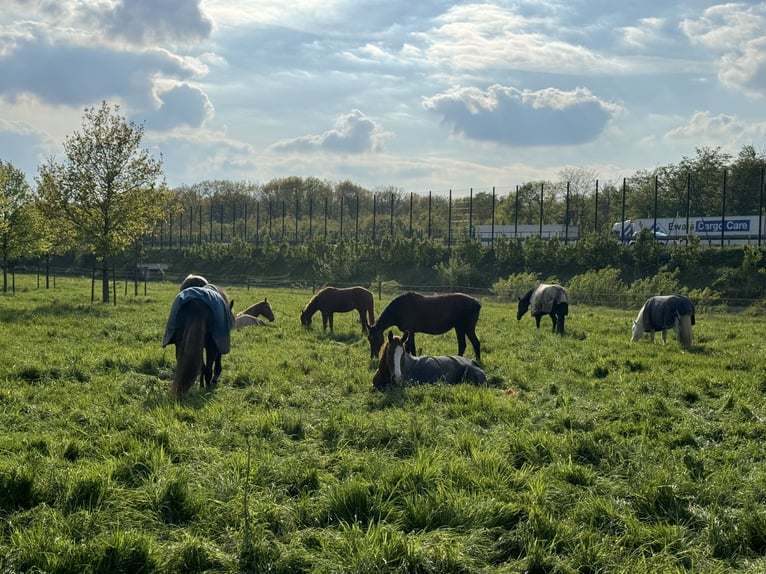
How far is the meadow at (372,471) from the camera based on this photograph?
389cm

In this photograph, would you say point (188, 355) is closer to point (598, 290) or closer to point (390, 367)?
point (390, 367)

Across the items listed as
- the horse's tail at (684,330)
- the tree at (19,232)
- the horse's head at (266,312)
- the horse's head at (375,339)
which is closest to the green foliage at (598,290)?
the horse's tail at (684,330)

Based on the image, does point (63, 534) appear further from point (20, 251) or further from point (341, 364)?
point (20, 251)

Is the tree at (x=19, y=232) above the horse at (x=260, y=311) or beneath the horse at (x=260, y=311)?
above

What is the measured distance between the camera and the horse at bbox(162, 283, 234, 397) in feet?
27.2

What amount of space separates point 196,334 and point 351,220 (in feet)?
236

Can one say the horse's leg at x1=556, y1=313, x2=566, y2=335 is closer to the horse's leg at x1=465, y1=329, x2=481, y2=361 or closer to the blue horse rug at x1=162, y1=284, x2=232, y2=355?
the horse's leg at x1=465, y1=329, x2=481, y2=361

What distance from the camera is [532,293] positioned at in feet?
59.1

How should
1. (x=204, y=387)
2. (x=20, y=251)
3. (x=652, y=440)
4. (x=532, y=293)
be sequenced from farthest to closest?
1. (x=20, y=251)
2. (x=532, y=293)
3. (x=204, y=387)
4. (x=652, y=440)

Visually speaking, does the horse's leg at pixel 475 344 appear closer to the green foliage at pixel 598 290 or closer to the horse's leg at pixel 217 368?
the horse's leg at pixel 217 368

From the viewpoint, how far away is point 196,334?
28.0ft

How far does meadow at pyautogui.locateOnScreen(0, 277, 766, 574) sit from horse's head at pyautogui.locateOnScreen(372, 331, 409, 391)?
203 millimetres

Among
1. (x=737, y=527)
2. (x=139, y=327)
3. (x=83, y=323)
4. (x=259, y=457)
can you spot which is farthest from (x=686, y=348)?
(x=83, y=323)

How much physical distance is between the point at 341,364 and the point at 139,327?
21.4ft
